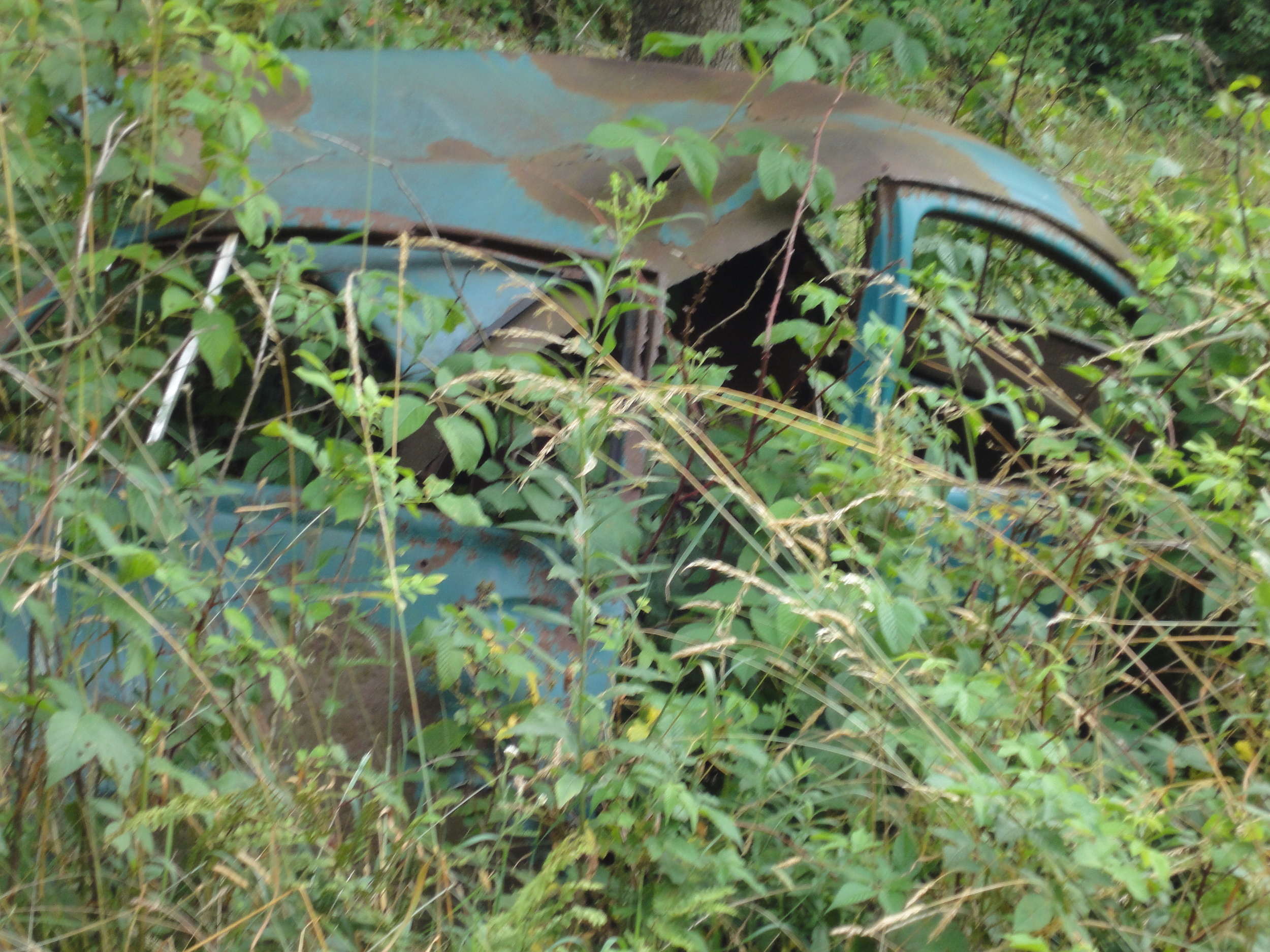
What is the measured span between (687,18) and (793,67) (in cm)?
223

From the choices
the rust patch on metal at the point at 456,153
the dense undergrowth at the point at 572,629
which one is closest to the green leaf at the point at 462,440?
the dense undergrowth at the point at 572,629

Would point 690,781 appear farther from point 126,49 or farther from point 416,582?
point 126,49

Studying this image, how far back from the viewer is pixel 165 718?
1.47 meters

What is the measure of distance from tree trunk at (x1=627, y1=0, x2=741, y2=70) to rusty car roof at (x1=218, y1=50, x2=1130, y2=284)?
5.25 feet

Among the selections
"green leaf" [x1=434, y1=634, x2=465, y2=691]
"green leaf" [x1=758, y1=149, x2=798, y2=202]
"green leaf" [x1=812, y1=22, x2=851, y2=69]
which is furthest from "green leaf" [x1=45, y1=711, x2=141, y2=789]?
"green leaf" [x1=812, y1=22, x2=851, y2=69]

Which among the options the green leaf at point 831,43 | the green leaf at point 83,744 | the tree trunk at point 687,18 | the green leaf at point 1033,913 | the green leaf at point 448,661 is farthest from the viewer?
the tree trunk at point 687,18

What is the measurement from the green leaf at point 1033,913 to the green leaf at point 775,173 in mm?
1408

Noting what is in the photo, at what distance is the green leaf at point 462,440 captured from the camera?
1.67 m

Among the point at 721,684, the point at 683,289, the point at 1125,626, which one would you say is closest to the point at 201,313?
the point at 721,684

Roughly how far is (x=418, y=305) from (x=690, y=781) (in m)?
1.02

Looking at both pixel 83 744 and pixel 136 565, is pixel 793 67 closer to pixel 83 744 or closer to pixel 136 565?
pixel 136 565

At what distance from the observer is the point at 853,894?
141 centimetres

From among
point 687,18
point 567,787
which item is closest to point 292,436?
point 567,787

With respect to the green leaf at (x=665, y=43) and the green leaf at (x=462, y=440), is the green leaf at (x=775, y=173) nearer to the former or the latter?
the green leaf at (x=665, y=43)
